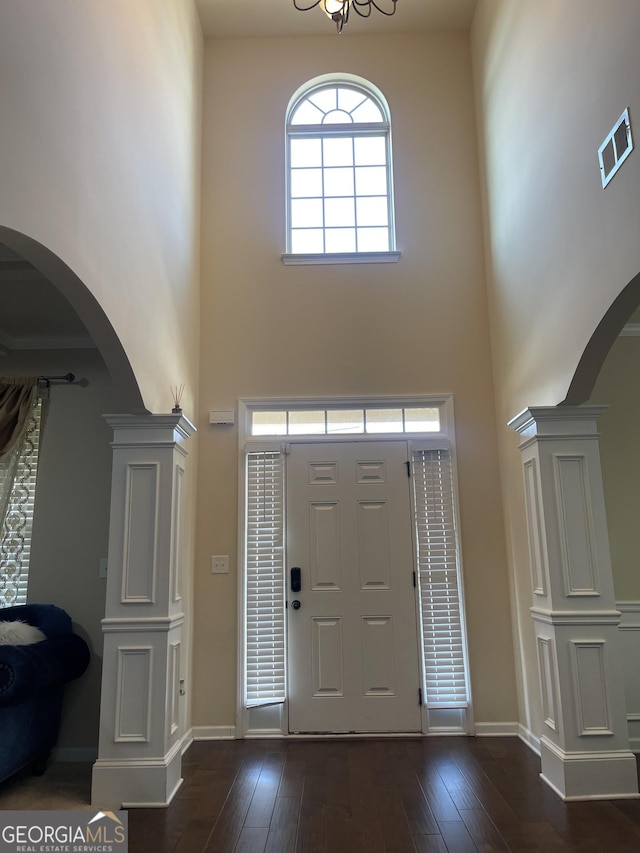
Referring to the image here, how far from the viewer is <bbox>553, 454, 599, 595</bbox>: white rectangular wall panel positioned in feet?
11.2

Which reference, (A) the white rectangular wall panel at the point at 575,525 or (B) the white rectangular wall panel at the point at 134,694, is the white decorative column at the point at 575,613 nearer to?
(A) the white rectangular wall panel at the point at 575,525

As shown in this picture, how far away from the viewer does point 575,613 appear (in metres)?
3.36

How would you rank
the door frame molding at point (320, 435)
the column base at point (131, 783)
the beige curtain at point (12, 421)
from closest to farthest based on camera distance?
1. the column base at point (131, 783)
2. the beige curtain at point (12, 421)
3. the door frame molding at point (320, 435)

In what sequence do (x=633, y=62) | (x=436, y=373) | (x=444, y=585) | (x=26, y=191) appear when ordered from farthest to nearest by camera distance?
1. (x=436, y=373)
2. (x=444, y=585)
3. (x=633, y=62)
4. (x=26, y=191)

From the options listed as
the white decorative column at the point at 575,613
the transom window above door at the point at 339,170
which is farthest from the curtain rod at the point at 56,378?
the white decorative column at the point at 575,613

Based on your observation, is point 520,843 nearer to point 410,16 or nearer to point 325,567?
point 325,567

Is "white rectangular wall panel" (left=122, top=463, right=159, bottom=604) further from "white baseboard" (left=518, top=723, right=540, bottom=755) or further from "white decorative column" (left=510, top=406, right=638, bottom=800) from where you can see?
"white baseboard" (left=518, top=723, right=540, bottom=755)

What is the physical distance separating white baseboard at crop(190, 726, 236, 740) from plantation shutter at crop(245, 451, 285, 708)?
0.23 metres

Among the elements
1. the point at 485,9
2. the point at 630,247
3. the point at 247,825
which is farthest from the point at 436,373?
the point at 247,825

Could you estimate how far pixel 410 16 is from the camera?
209 inches

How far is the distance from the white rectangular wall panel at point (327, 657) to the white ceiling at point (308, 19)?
4.93 metres

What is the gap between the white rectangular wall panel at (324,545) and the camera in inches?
179

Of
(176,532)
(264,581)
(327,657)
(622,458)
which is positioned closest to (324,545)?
(264,581)

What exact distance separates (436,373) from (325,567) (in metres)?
1.72
